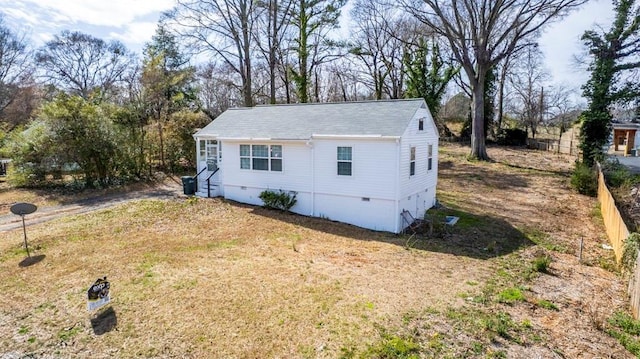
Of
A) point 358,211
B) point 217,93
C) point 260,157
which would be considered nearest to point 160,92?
point 260,157

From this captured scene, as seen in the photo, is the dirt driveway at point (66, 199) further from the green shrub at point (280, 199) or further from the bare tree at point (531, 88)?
the bare tree at point (531, 88)

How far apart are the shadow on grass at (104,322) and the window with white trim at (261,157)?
28.1 feet

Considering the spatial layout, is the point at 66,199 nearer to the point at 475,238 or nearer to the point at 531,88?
the point at 475,238

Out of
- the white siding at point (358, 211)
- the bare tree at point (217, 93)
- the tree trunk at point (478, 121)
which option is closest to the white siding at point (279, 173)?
the white siding at point (358, 211)

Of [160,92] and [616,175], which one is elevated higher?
[160,92]

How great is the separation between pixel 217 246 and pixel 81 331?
14.3ft

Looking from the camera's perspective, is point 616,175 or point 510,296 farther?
point 616,175

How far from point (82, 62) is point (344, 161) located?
3624 centimetres

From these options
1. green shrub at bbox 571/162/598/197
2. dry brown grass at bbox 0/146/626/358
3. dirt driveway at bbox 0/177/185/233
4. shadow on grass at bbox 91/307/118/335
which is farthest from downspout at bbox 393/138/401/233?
green shrub at bbox 571/162/598/197

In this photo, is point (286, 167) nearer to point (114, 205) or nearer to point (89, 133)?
point (114, 205)

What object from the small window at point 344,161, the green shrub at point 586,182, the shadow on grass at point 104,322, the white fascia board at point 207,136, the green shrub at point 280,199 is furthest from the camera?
the green shrub at point 586,182

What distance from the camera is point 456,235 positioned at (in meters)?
11.8

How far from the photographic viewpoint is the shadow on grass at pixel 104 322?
5914mm

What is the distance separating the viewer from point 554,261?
9.55 m
